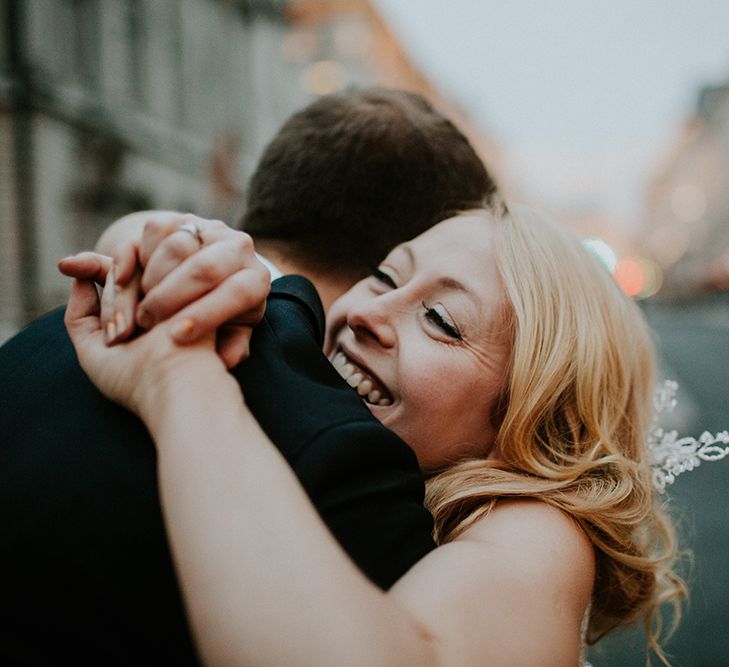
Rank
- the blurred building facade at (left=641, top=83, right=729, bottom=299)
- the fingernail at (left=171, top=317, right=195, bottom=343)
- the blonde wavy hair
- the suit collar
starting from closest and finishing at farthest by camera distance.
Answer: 1. the fingernail at (left=171, top=317, right=195, bottom=343)
2. the suit collar
3. the blonde wavy hair
4. the blurred building facade at (left=641, top=83, right=729, bottom=299)

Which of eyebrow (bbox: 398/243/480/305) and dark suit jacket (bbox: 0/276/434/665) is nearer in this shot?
dark suit jacket (bbox: 0/276/434/665)

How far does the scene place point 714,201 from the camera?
5828cm

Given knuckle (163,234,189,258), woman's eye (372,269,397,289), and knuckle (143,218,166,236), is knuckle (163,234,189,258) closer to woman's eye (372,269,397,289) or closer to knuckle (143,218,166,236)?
knuckle (143,218,166,236)

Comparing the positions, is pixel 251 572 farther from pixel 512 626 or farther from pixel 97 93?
pixel 97 93

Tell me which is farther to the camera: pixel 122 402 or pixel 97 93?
pixel 97 93

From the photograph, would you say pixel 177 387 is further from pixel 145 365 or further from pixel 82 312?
pixel 82 312

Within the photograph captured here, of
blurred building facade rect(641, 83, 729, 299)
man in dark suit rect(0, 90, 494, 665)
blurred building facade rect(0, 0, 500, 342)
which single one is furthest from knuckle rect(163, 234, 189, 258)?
blurred building facade rect(641, 83, 729, 299)

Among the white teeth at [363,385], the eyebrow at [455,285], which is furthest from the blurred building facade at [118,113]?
the eyebrow at [455,285]

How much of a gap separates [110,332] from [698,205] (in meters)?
73.0

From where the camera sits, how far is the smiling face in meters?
1.81

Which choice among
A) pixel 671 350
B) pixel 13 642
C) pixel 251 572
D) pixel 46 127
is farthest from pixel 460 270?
pixel 671 350

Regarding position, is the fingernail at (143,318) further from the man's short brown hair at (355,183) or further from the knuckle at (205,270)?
the man's short brown hair at (355,183)

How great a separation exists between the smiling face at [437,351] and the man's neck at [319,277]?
1.76ft

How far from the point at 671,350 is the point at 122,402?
1764 centimetres
